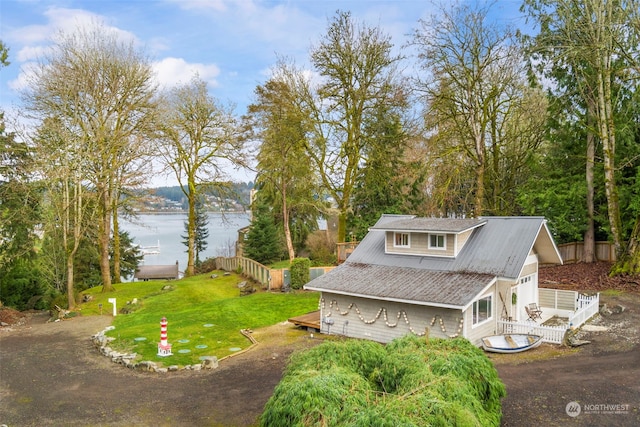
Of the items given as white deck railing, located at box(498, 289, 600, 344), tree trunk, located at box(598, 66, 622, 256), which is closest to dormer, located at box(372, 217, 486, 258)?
white deck railing, located at box(498, 289, 600, 344)

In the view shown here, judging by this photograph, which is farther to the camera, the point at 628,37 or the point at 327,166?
the point at 327,166

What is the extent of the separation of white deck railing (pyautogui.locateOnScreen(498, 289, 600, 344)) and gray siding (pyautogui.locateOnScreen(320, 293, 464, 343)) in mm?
2766

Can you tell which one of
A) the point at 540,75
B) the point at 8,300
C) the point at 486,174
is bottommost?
the point at 8,300

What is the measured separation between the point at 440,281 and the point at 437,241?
7.25 feet

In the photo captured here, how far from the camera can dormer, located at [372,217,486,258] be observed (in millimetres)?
17891

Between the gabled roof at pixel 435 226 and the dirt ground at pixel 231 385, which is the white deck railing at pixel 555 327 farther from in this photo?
the gabled roof at pixel 435 226

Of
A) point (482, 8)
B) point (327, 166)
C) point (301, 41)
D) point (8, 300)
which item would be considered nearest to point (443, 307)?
point (327, 166)

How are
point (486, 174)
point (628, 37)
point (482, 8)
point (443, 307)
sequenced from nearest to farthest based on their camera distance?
point (443, 307) → point (628, 37) → point (482, 8) → point (486, 174)

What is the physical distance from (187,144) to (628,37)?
89.2 ft

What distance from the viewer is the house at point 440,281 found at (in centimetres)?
1577

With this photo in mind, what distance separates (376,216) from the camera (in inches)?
1359

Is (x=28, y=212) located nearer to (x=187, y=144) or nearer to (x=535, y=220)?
(x=187, y=144)

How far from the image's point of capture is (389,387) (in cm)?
855

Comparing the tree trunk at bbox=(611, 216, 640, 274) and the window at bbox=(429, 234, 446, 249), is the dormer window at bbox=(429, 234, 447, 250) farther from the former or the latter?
the tree trunk at bbox=(611, 216, 640, 274)
